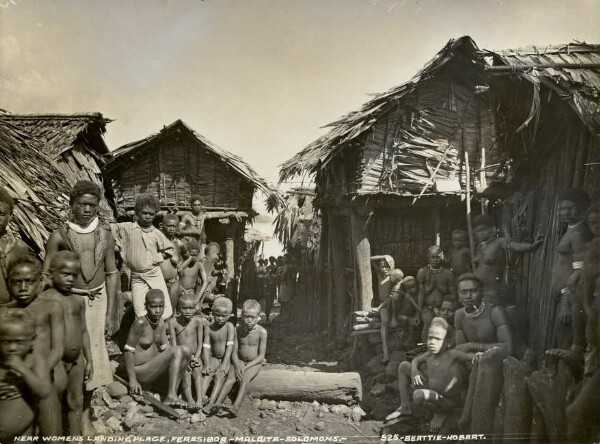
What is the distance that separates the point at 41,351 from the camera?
9.62 ft

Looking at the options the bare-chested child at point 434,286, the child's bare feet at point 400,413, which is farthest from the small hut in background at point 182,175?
the child's bare feet at point 400,413

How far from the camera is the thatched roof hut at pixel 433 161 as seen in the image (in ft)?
16.1

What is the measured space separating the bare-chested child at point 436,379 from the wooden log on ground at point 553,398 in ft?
1.79

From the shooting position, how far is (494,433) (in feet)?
10.9

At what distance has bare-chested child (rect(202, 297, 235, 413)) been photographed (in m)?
4.48

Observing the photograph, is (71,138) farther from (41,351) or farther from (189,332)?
(41,351)

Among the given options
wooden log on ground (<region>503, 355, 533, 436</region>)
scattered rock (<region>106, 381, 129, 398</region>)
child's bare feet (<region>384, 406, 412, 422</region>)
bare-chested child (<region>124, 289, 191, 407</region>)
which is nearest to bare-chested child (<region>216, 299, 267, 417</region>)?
bare-chested child (<region>124, 289, 191, 407</region>)

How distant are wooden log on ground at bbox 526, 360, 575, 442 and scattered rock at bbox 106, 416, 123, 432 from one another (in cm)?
358

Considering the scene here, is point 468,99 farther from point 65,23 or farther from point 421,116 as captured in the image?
point 65,23

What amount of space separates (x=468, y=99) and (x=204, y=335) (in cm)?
535

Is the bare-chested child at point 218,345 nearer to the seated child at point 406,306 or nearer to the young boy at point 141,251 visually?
the young boy at point 141,251

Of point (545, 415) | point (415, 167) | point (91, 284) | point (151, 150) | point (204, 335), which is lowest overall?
point (545, 415)

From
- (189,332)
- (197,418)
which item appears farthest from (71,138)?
(197,418)

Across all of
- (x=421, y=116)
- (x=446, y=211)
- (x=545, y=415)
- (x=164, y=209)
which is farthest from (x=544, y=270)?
(x=164, y=209)
